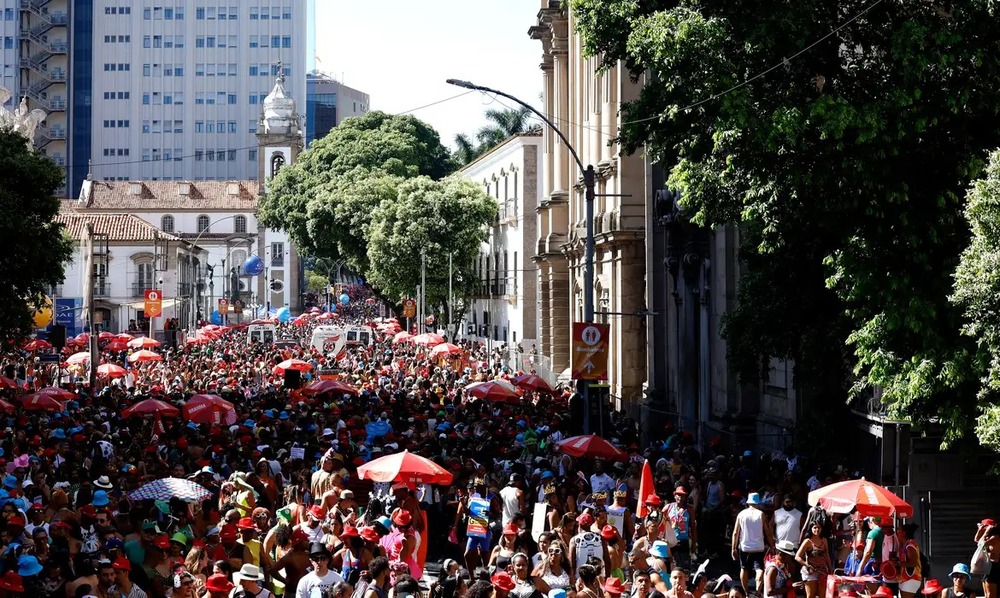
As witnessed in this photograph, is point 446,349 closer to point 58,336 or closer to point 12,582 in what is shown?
point 58,336

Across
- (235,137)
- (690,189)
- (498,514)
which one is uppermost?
(235,137)

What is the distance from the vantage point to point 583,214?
140ft

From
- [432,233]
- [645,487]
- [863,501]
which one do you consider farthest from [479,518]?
[432,233]

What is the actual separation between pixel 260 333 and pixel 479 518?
52.4 m

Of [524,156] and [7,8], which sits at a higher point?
[7,8]

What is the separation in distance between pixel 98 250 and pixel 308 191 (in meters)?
12.5

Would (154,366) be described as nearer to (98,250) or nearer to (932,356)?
(932,356)

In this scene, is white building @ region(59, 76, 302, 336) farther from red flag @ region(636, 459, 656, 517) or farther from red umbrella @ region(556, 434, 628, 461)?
red flag @ region(636, 459, 656, 517)

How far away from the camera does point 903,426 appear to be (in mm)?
18953

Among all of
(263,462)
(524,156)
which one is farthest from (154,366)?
(263,462)

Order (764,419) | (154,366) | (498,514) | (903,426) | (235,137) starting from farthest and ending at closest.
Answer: (235,137) → (154,366) → (764,419) → (903,426) → (498,514)

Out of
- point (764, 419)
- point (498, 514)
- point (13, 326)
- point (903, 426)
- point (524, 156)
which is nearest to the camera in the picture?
point (498, 514)

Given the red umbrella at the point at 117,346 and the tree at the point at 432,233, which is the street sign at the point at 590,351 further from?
the tree at the point at 432,233

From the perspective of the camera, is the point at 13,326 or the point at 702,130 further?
the point at 13,326
